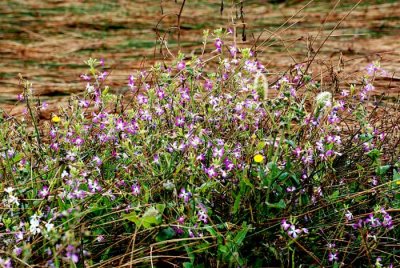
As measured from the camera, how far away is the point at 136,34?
7637 mm

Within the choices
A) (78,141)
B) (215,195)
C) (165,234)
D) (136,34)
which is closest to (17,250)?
(165,234)

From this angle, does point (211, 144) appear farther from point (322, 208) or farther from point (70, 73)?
point (70, 73)

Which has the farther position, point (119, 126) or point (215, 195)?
point (119, 126)

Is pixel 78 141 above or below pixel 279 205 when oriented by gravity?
above

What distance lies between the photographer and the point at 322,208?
2.62 meters

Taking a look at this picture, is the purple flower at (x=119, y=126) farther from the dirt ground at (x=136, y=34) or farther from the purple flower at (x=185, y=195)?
the dirt ground at (x=136, y=34)

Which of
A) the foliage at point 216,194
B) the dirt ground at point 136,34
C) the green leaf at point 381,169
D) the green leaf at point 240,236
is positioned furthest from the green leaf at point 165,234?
the dirt ground at point 136,34

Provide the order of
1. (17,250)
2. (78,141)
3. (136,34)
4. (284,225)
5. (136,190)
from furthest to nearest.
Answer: (136,34), (78,141), (136,190), (284,225), (17,250)

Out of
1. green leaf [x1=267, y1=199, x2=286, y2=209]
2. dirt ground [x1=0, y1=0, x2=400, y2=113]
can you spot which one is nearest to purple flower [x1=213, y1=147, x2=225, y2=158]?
green leaf [x1=267, y1=199, x2=286, y2=209]

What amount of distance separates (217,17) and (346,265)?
573cm

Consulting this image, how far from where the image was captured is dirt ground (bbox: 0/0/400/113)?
620 cm

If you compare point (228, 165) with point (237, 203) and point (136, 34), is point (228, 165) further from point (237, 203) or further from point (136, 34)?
point (136, 34)

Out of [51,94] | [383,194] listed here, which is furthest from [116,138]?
[51,94]

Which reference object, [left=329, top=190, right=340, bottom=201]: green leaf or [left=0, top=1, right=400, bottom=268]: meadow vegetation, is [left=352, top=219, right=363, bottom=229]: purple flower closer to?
[left=0, top=1, right=400, bottom=268]: meadow vegetation
